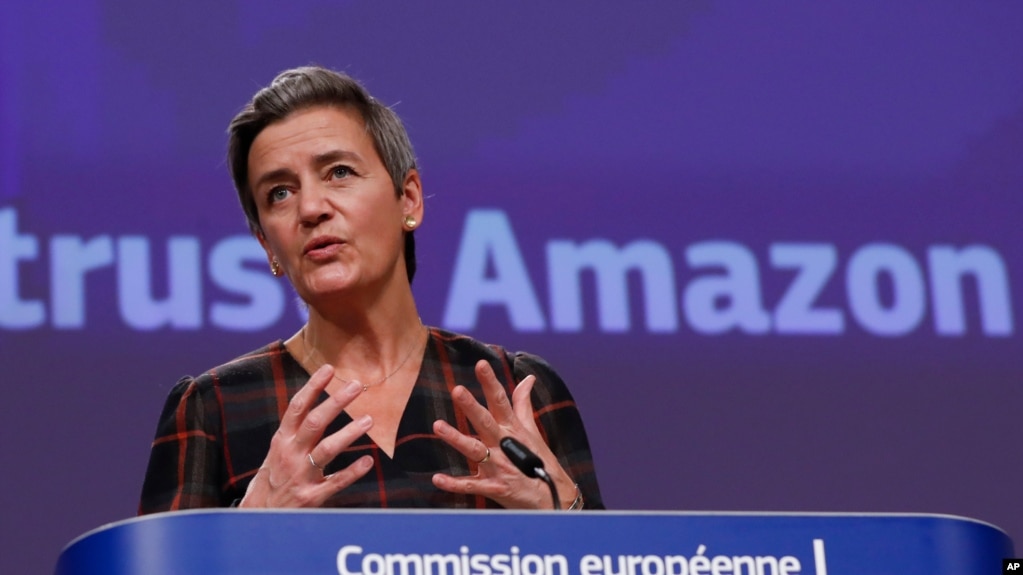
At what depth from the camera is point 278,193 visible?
2.13 meters

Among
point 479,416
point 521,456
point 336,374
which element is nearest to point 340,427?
point 336,374

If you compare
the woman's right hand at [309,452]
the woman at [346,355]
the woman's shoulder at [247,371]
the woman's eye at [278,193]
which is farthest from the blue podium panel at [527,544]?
the woman's eye at [278,193]

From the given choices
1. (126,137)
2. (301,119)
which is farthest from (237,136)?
(126,137)

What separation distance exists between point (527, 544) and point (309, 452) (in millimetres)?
439

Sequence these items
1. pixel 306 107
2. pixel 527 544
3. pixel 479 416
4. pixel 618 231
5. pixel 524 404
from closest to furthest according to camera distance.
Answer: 1. pixel 527 544
2. pixel 479 416
3. pixel 524 404
4. pixel 306 107
5. pixel 618 231

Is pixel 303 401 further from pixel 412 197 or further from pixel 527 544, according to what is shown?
pixel 412 197

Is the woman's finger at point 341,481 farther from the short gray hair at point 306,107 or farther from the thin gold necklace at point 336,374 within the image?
the short gray hair at point 306,107

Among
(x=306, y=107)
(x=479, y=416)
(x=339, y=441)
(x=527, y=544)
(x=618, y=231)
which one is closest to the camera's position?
(x=527, y=544)

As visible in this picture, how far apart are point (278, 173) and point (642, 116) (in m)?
1.57

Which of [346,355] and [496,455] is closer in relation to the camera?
[496,455]

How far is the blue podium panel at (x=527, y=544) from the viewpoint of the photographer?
4.09ft

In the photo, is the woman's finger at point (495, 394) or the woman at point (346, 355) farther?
the woman at point (346, 355)

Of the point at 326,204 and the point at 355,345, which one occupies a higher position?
the point at 326,204

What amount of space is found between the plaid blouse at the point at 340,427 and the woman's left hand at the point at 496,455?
0.17 meters
